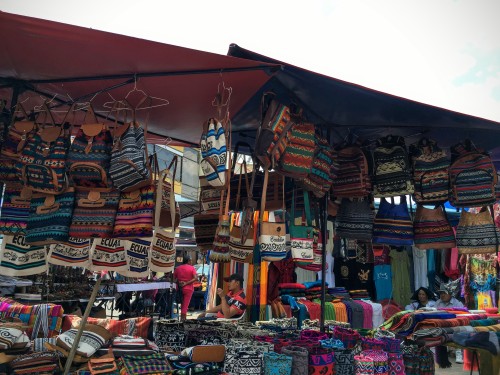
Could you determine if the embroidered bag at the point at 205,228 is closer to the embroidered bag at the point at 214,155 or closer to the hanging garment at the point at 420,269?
the embroidered bag at the point at 214,155

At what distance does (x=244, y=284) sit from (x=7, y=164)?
4.03 metres

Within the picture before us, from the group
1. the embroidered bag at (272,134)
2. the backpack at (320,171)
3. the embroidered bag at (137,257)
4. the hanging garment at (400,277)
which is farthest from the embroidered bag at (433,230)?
the hanging garment at (400,277)

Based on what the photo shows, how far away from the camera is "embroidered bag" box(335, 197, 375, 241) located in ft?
14.2

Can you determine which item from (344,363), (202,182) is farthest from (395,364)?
(202,182)

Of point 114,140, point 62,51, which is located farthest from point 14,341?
point 62,51

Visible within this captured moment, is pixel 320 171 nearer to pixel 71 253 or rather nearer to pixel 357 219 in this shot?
pixel 357 219

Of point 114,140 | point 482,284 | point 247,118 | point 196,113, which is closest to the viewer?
point 114,140

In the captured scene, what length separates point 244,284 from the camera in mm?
6477

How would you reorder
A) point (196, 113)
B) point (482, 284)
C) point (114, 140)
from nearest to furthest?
point (114, 140)
point (196, 113)
point (482, 284)

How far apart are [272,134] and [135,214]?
45.0 inches

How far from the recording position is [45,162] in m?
2.97

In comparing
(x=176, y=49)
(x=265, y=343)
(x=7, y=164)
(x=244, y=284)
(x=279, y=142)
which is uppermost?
(x=176, y=49)

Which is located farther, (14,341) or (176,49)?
(14,341)

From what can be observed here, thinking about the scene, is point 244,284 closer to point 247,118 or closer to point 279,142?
point 247,118
